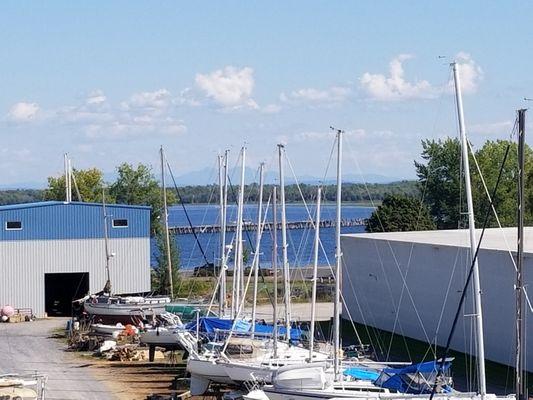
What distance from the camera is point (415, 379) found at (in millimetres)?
29812

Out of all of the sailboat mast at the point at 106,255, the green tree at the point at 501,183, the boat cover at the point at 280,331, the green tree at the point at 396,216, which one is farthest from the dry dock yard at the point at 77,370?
the green tree at the point at 501,183

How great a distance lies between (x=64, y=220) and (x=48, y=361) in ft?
49.6

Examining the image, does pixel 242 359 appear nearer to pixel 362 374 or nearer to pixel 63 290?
pixel 362 374

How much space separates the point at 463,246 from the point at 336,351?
501 inches

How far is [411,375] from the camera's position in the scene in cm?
2995

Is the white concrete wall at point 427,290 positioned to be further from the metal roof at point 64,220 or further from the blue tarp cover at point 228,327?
the metal roof at point 64,220

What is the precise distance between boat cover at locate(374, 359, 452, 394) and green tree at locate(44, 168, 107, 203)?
65.1 m

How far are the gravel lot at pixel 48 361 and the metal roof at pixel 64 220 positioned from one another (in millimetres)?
4712

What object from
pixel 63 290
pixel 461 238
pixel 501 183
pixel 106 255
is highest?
pixel 501 183

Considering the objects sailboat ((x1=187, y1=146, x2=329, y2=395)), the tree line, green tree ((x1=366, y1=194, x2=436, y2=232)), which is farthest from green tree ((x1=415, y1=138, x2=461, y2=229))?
sailboat ((x1=187, y1=146, x2=329, y2=395))

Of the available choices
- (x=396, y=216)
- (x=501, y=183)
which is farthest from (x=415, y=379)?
(x=501, y=183)

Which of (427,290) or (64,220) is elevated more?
(64,220)

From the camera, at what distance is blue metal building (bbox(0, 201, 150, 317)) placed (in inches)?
2152

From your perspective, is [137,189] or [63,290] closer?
[63,290]
